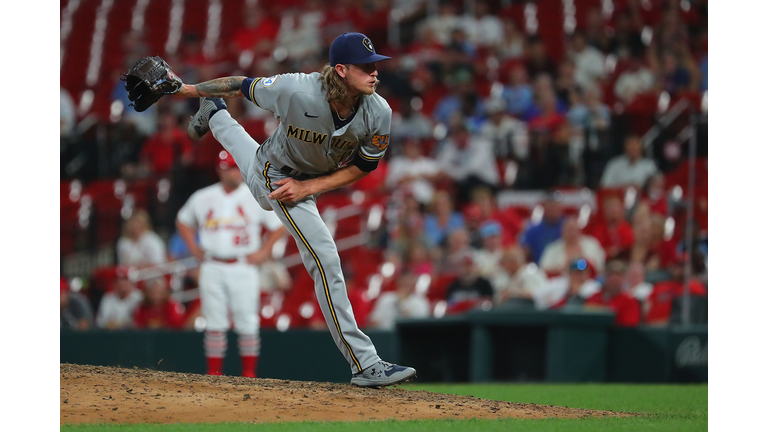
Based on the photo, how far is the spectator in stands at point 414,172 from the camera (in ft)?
35.7

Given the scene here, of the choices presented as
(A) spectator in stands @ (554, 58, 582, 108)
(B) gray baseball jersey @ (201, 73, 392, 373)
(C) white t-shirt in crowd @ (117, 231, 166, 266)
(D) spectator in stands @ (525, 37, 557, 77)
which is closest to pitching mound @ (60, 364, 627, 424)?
(B) gray baseball jersey @ (201, 73, 392, 373)

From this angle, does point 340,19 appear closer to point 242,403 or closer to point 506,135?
point 506,135

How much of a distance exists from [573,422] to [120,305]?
22.5 feet

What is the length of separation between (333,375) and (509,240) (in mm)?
2419

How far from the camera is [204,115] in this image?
233 inches

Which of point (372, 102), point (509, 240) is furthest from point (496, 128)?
point (372, 102)

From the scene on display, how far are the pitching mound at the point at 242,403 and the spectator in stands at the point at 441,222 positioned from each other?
16.5 feet

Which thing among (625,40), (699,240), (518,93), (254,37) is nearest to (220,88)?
(699,240)

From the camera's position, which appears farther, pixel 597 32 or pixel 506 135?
pixel 597 32

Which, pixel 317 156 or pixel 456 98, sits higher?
pixel 456 98

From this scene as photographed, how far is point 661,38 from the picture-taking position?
1162 cm

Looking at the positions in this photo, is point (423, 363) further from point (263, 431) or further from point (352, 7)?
point (352, 7)

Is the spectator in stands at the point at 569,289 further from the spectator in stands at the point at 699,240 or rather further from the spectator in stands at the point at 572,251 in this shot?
the spectator in stands at the point at 699,240

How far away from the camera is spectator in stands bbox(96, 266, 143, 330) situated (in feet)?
33.4
